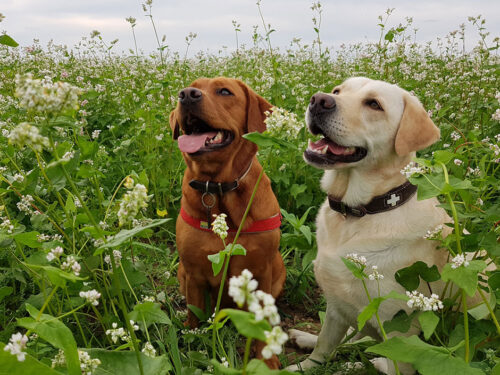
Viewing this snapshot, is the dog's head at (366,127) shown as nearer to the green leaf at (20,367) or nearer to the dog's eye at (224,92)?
the dog's eye at (224,92)

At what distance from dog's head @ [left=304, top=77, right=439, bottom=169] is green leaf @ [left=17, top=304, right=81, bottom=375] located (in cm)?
152

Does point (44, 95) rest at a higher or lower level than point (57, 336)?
higher

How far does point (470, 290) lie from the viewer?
122 centimetres

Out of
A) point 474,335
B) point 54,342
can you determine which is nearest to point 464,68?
point 474,335

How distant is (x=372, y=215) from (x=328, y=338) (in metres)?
0.83

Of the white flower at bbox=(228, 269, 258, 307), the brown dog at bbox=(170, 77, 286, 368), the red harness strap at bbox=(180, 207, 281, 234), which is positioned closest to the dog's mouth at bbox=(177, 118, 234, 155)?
the brown dog at bbox=(170, 77, 286, 368)

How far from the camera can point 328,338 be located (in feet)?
8.14

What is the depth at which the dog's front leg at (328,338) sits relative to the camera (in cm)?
242

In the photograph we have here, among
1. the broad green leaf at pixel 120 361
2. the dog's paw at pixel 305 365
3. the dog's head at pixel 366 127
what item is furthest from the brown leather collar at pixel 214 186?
the broad green leaf at pixel 120 361

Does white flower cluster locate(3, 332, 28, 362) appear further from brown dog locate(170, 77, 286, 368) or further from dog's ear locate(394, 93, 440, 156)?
dog's ear locate(394, 93, 440, 156)

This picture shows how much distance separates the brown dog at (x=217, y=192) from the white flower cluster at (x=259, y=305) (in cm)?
183

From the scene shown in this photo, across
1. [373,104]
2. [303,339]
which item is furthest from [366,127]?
[303,339]

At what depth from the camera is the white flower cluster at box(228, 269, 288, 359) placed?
634mm

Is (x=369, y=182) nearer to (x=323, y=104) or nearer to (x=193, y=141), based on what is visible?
(x=323, y=104)
